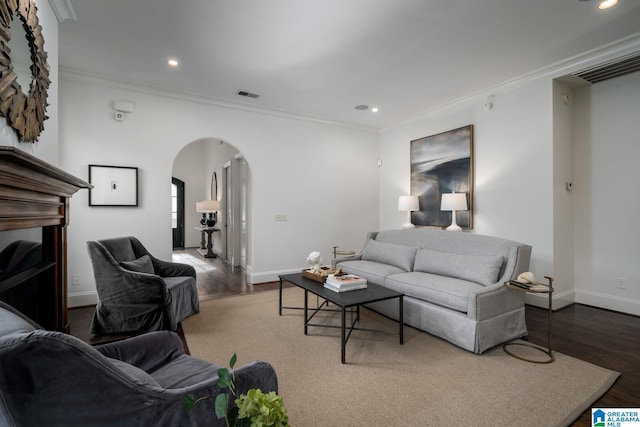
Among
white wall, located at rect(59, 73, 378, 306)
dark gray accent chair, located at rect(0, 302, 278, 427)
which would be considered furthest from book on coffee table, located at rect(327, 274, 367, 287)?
white wall, located at rect(59, 73, 378, 306)

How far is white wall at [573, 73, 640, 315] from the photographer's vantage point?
3.50m

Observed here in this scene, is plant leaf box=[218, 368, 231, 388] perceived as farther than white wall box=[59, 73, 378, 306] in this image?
No

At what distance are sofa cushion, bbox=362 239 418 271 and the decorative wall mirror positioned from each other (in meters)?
3.55

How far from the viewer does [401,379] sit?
2.20m

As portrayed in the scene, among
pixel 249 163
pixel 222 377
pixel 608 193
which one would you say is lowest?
pixel 222 377

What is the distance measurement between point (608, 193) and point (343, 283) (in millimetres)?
3430

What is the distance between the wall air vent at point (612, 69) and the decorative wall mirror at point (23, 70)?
4.95m

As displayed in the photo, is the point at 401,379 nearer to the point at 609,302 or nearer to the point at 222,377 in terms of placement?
the point at 222,377

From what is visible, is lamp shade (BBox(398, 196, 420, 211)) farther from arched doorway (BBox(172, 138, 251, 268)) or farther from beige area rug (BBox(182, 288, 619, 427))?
arched doorway (BBox(172, 138, 251, 268))

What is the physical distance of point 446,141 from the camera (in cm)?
489

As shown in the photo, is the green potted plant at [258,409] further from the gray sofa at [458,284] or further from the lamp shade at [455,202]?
the lamp shade at [455,202]

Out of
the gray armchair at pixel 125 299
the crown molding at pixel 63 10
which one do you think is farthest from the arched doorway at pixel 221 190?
the gray armchair at pixel 125 299

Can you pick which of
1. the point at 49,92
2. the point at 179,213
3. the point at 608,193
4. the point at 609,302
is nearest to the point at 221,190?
the point at 179,213

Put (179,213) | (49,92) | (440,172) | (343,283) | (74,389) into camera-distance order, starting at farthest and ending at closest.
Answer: (179,213) → (440,172) → (343,283) → (49,92) → (74,389)
